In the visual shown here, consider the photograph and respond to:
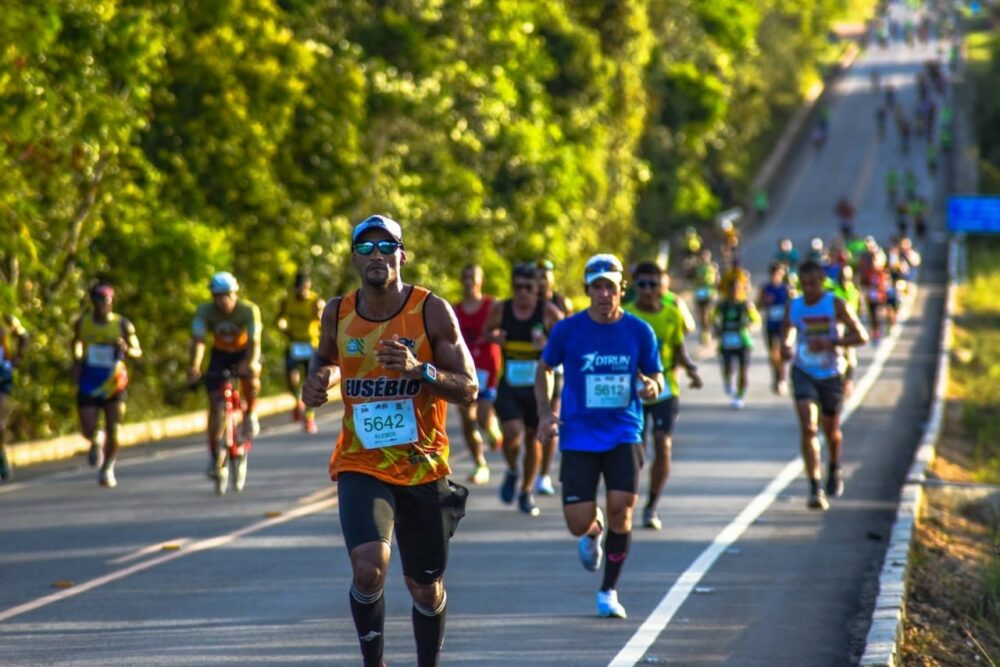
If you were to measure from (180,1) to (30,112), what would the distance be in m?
5.69

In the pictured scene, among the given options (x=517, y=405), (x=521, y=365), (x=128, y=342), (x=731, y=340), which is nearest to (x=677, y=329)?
(x=521, y=365)

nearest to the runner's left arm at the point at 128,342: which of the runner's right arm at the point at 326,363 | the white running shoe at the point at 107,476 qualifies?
the white running shoe at the point at 107,476

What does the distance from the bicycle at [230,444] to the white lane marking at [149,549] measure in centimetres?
266

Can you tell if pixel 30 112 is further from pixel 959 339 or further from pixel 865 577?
pixel 959 339

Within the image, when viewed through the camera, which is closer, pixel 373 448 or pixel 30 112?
pixel 373 448

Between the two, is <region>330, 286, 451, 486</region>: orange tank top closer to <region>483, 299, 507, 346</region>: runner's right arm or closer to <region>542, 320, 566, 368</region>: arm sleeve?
<region>542, 320, 566, 368</region>: arm sleeve

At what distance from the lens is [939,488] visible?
52.5 feet

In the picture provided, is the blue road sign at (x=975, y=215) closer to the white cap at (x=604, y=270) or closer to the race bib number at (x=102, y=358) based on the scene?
the race bib number at (x=102, y=358)

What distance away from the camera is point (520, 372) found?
48.8 feet

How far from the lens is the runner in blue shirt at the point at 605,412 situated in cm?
1034

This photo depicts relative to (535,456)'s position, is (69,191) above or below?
above

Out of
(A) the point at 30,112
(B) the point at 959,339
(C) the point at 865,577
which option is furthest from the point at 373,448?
(B) the point at 959,339

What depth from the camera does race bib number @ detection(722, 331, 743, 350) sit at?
83.5ft

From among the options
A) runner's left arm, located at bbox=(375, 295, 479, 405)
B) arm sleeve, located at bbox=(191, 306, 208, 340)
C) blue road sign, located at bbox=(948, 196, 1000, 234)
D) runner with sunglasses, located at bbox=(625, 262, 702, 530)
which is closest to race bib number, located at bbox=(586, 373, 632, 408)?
runner's left arm, located at bbox=(375, 295, 479, 405)
